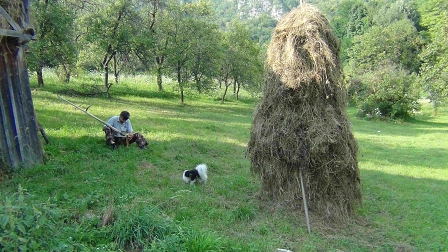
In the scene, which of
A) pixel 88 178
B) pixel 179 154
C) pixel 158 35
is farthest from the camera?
pixel 158 35

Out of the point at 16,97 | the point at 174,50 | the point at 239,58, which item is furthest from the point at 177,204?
the point at 239,58

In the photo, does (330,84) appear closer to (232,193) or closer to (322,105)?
(322,105)

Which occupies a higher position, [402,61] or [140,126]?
[402,61]

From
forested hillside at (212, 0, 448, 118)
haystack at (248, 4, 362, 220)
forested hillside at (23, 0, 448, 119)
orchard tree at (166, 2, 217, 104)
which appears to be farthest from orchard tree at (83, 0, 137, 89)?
haystack at (248, 4, 362, 220)

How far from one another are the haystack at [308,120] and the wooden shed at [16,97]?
15.3ft

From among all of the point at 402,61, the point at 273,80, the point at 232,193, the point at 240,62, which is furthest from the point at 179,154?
the point at 402,61

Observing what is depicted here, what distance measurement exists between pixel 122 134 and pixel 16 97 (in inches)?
105

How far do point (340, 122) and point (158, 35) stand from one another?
1929 cm

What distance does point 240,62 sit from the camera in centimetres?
2675

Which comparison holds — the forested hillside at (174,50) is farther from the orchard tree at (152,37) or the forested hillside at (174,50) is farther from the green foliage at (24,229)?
the green foliage at (24,229)

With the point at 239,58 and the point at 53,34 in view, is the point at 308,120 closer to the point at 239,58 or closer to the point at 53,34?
the point at 53,34

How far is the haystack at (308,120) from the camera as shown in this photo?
227 inches

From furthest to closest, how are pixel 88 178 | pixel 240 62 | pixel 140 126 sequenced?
pixel 240 62 < pixel 140 126 < pixel 88 178

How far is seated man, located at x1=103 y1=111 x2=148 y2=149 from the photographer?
28.6 feet
